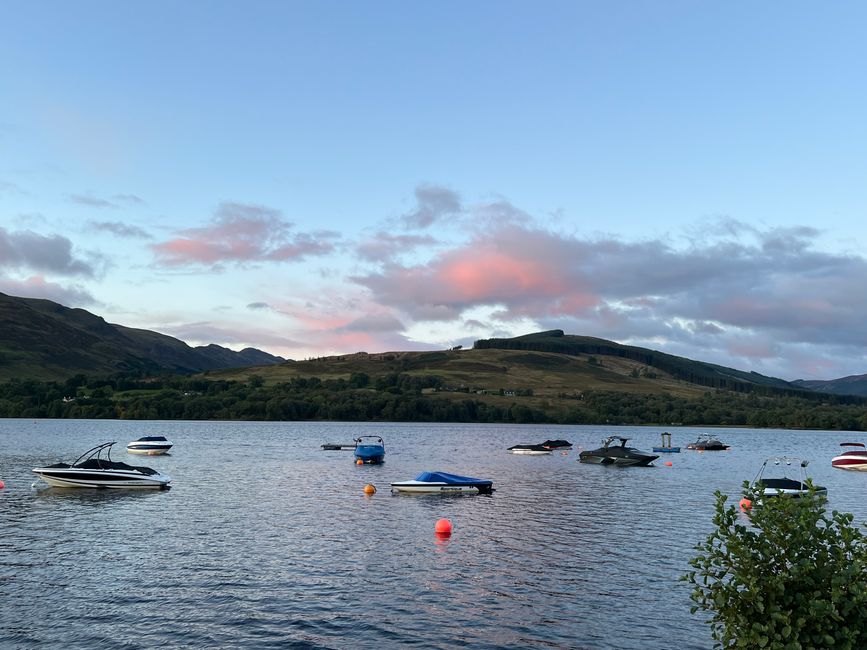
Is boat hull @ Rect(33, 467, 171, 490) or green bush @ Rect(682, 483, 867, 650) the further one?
boat hull @ Rect(33, 467, 171, 490)

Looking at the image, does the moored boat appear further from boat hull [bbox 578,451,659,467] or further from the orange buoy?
the orange buoy

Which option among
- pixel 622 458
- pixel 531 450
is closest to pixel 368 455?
pixel 622 458

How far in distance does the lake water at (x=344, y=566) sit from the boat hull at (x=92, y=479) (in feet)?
3.16

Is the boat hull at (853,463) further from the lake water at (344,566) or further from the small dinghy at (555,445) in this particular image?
the small dinghy at (555,445)

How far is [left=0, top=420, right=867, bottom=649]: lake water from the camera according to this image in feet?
81.7

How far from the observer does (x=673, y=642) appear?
24141 millimetres

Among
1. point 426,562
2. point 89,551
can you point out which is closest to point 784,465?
point 426,562

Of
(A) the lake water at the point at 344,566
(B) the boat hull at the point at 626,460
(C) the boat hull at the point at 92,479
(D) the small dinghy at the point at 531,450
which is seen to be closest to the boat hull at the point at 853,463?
(B) the boat hull at the point at 626,460

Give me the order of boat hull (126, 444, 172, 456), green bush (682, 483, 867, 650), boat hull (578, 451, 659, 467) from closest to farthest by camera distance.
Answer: green bush (682, 483, 867, 650) < boat hull (578, 451, 659, 467) < boat hull (126, 444, 172, 456)

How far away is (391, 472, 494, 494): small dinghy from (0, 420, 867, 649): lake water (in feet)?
→ 4.99

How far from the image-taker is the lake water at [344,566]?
2489 centimetres

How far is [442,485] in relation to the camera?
66.5m

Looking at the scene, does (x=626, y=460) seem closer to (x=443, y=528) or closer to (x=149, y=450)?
(x=443, y=528)

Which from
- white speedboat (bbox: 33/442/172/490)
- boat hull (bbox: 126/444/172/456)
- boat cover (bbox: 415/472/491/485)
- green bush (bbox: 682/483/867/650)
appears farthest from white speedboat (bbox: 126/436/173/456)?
green bush (bbox: 682/483/867/650)
